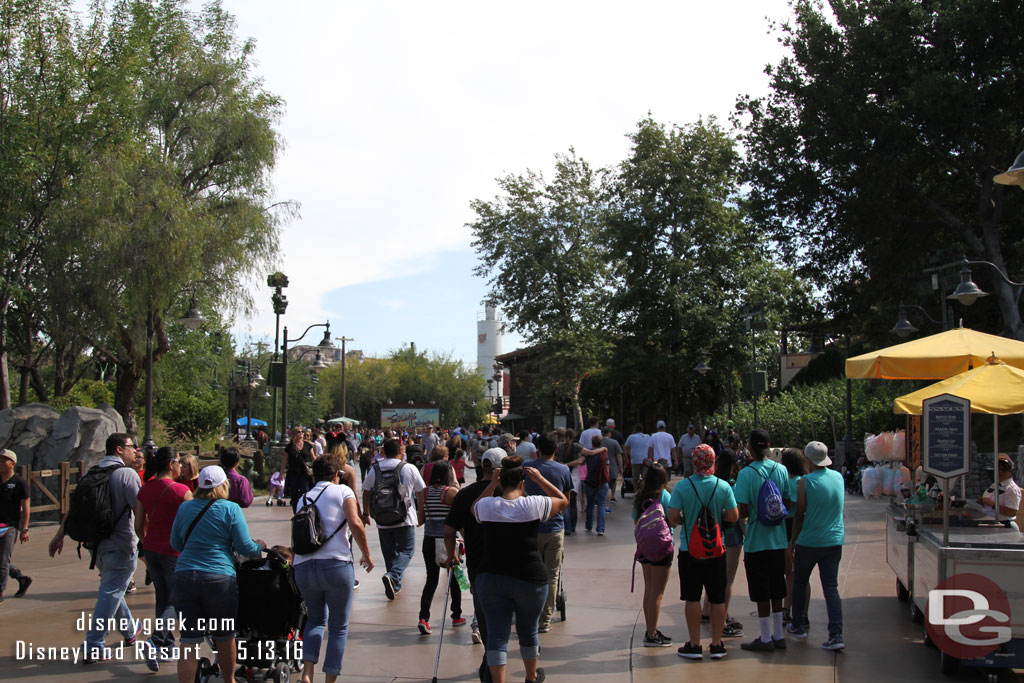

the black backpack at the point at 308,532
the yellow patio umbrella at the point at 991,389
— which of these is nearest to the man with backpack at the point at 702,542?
the yellow patio umbrella at the point at 991,389

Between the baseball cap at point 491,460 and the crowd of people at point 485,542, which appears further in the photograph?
the baseball cap at point 491,460

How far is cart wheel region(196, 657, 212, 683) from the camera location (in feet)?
19.9

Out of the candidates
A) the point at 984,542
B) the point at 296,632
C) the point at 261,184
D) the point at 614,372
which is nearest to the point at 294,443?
the point at 296,632

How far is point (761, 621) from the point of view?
7266 mm

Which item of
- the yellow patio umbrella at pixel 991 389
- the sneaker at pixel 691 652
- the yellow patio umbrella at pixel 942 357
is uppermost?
the yellow patio umbrella at pixel 942 357

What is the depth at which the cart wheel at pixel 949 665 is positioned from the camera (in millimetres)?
6371

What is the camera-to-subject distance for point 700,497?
279 inches

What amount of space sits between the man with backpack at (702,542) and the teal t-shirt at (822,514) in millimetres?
663

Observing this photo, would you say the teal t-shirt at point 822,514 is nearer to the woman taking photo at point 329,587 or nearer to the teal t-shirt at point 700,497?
the teal t-shirt at point 700,497

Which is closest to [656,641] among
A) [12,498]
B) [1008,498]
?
[1008,498]

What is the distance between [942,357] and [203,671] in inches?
296

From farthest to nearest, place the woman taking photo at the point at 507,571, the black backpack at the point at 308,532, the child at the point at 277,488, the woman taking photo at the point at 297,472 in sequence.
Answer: the child at the point at 277,488 < the woman taking photo at the point at 297,472 < the black backpack at the point at 308,532 < the woman taking photo at the point at 507,571

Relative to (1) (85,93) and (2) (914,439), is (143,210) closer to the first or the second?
(1) (85,93)

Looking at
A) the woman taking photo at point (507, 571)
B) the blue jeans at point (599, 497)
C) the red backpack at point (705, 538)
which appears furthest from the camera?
the blue jeans at point (599, 497)
